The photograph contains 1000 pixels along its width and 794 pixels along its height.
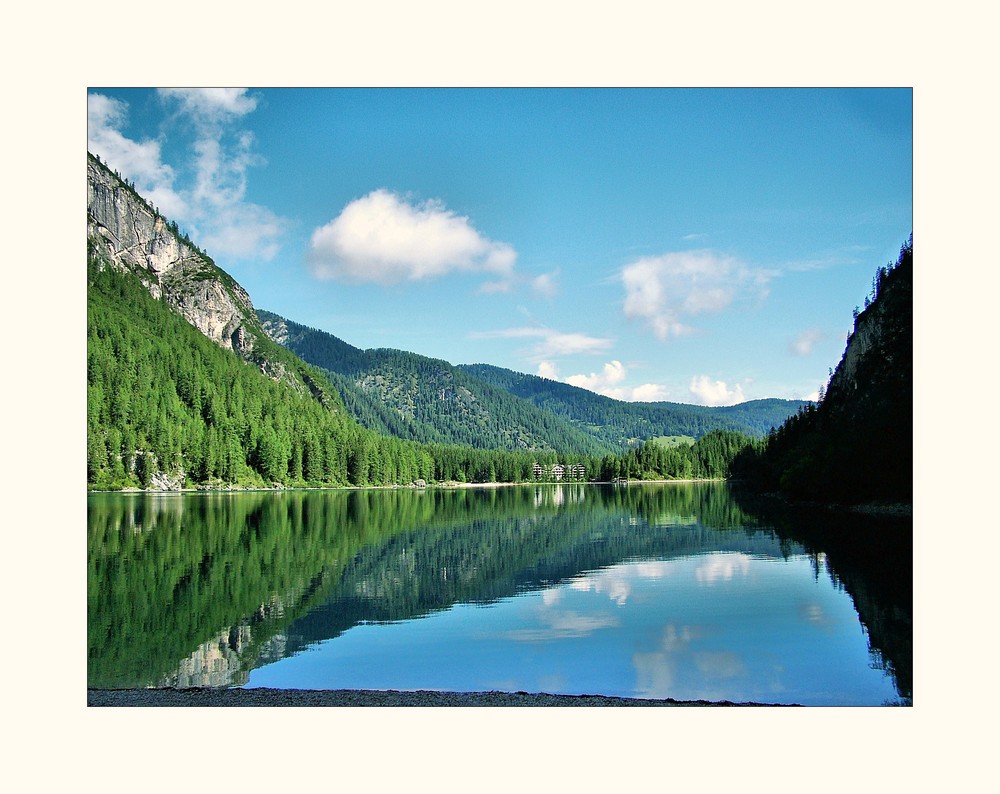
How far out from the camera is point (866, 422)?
47812 millimetres

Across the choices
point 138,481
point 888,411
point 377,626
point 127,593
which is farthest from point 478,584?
point 138,481

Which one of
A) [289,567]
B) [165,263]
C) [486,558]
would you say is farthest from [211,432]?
[165,263]

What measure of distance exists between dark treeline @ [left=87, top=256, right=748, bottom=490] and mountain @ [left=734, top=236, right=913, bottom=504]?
202 feet

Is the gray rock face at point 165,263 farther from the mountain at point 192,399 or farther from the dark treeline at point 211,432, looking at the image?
the dark treeline at point 211,432

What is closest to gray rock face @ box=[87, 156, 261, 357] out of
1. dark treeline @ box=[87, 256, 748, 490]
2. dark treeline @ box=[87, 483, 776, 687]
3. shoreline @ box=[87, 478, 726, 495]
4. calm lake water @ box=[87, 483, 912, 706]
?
dark treeline @ box=[87, 256, 748, 490]

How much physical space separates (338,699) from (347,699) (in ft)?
0.46

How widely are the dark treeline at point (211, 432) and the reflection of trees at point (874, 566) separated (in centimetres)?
6005

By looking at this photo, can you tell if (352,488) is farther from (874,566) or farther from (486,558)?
(874,566)

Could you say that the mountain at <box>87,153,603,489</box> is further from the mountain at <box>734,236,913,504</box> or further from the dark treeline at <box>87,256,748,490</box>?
the mountain at <box>734,236,913,504</box>

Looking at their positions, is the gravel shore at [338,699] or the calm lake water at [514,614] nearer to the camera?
the gravel shore at [338,699]

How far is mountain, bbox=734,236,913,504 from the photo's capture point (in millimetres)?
43438

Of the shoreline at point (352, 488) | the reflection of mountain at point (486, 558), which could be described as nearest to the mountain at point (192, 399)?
the shoreline at point (352, 488)

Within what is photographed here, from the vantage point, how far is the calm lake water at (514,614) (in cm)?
1413

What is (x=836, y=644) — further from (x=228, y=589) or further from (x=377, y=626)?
(x=228, y=589)
